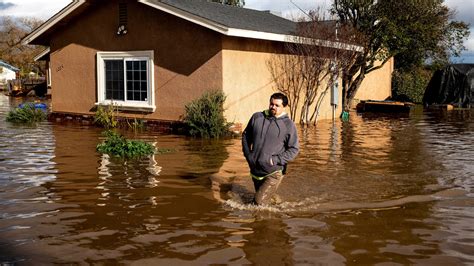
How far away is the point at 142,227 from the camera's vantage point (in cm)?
652

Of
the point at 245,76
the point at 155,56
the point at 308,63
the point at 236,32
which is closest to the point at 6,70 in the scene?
the point at 155,56

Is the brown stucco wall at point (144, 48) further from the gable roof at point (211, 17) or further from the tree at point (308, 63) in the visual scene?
the tree at point (308, 63)

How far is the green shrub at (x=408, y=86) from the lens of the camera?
32219 mm

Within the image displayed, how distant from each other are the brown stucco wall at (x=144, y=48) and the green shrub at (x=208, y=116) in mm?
441

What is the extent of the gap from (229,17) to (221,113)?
3427 millimetres

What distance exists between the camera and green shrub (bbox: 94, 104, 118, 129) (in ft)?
57.0

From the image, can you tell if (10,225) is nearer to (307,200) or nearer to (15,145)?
(307,200)

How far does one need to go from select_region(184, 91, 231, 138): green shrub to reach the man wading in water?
7.66m

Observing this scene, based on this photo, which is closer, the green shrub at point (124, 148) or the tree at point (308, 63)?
the green shrub at point (124, 148)

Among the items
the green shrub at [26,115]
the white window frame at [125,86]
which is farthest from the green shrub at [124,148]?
the green shrub at [26,115]

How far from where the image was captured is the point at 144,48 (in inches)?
656

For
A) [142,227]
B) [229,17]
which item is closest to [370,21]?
[229,17]

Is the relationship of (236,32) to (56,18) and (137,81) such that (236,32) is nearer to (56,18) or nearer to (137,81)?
(137,81)

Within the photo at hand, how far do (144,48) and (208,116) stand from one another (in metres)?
3.48
